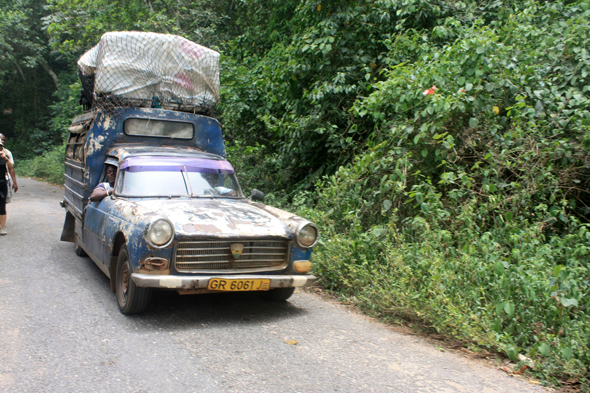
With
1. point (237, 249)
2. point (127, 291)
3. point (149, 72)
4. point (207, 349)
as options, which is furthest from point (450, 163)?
point (149, 72)

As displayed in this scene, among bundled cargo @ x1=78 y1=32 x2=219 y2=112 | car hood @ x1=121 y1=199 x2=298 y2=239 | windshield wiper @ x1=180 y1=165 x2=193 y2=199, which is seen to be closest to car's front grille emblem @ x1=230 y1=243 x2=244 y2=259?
car hood @ x1=121 y1=199 x2=298 y2=239

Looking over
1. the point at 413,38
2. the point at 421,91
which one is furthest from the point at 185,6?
the point at 421,91

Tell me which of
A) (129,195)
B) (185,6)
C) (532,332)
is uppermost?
(185,6)

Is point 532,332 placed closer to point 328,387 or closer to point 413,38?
point 328,387

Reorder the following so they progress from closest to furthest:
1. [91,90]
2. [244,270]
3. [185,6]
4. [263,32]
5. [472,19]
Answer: [244,270], [91,90], [472,19], [263,32], [185,6]

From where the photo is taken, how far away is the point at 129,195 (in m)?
5.83

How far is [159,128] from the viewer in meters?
7.61

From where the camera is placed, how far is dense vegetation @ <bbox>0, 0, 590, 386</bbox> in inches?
175

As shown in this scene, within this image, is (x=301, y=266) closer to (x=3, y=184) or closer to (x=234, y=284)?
(x=234, y=284)

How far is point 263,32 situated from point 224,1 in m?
4.43

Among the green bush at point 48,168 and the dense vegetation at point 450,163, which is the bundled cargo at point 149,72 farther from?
the green bush at point 48,168

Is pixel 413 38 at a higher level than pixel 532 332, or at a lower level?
higher

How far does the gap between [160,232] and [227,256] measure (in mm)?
699

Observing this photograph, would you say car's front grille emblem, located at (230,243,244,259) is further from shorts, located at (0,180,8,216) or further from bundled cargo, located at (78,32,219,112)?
shorts, located at (0,180,8,216)
